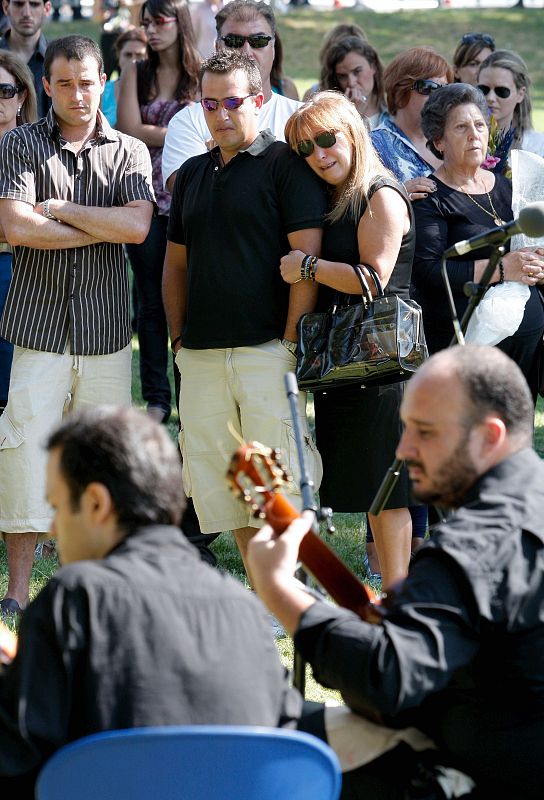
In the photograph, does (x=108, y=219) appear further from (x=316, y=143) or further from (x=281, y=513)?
(x=281, y=513)

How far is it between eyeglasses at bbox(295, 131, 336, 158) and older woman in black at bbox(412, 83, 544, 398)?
2.44 ft

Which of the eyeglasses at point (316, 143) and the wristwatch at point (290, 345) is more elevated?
the eyeglasses at point (316, 143)

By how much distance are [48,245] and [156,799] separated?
304 centimetres

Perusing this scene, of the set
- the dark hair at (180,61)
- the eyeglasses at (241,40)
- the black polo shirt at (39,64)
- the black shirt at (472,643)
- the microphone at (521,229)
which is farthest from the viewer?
the black polo shirt at (39,64)

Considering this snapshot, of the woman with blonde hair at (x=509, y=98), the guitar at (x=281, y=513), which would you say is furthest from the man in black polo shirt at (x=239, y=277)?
the woman with blonde hair at (x=509, y=98)

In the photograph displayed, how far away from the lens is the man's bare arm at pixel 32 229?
4.78 metres

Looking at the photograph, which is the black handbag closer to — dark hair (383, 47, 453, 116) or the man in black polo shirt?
the man in black polo shirt

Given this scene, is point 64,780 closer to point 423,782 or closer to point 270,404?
point 423,782

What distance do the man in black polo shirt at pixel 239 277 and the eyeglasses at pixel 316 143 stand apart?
50 mm

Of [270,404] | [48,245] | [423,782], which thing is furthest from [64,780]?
[48,245]

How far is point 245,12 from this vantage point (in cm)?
563

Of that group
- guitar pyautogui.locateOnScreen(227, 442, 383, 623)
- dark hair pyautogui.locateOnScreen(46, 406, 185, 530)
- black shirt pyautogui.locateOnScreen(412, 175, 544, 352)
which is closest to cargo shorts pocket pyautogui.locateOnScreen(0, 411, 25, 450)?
black shirt pyautogui.locateOnScreen(412, 175, 544, 352)

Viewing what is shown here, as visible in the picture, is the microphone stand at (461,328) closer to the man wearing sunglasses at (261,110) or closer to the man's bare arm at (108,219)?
A: the man's bare arm at (108,219)

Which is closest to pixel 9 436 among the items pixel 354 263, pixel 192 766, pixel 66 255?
pixel 66 255
